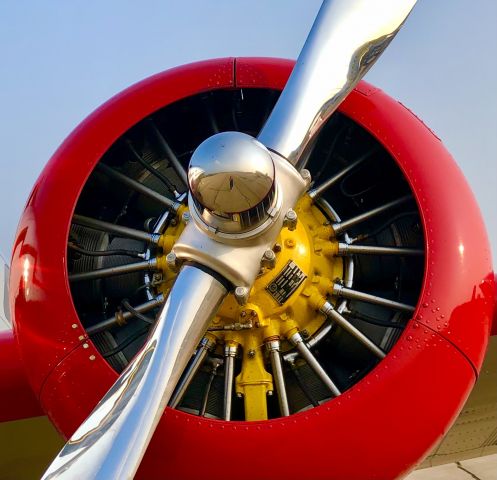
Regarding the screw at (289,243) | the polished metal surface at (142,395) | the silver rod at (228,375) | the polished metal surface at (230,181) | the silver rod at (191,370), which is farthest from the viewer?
the screw at (289,243)

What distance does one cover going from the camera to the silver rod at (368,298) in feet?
12.2

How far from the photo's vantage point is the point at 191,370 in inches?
148

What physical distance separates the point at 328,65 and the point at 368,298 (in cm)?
111

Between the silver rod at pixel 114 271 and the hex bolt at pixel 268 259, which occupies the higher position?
the silver rod at pixel 114 271

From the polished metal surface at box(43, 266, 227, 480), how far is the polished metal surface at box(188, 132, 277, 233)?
26 centimetres

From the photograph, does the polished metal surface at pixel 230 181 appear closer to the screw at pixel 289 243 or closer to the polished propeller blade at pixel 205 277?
the polished propeller blade at pixel 205 277

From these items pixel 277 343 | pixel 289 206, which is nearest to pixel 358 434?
pixel 277 343

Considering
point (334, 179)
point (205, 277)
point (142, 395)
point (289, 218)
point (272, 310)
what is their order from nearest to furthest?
point (142, 395)
point (205, 277)
point (289, 218)
point (272, 310)
point (334, 179)

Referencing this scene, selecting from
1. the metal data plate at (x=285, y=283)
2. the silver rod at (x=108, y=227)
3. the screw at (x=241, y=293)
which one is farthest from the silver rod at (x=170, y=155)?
the screw at (x=241, y=293)

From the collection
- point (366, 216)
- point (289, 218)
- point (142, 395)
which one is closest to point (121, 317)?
point (142, 395)

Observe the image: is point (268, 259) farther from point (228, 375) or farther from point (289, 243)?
point (228, 375)

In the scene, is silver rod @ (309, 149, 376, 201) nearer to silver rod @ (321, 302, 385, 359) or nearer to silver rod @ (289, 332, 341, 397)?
silver rod @ (321, 302, 385, 359)

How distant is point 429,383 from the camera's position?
3443mm

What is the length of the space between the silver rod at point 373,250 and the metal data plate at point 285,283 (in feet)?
0.90
